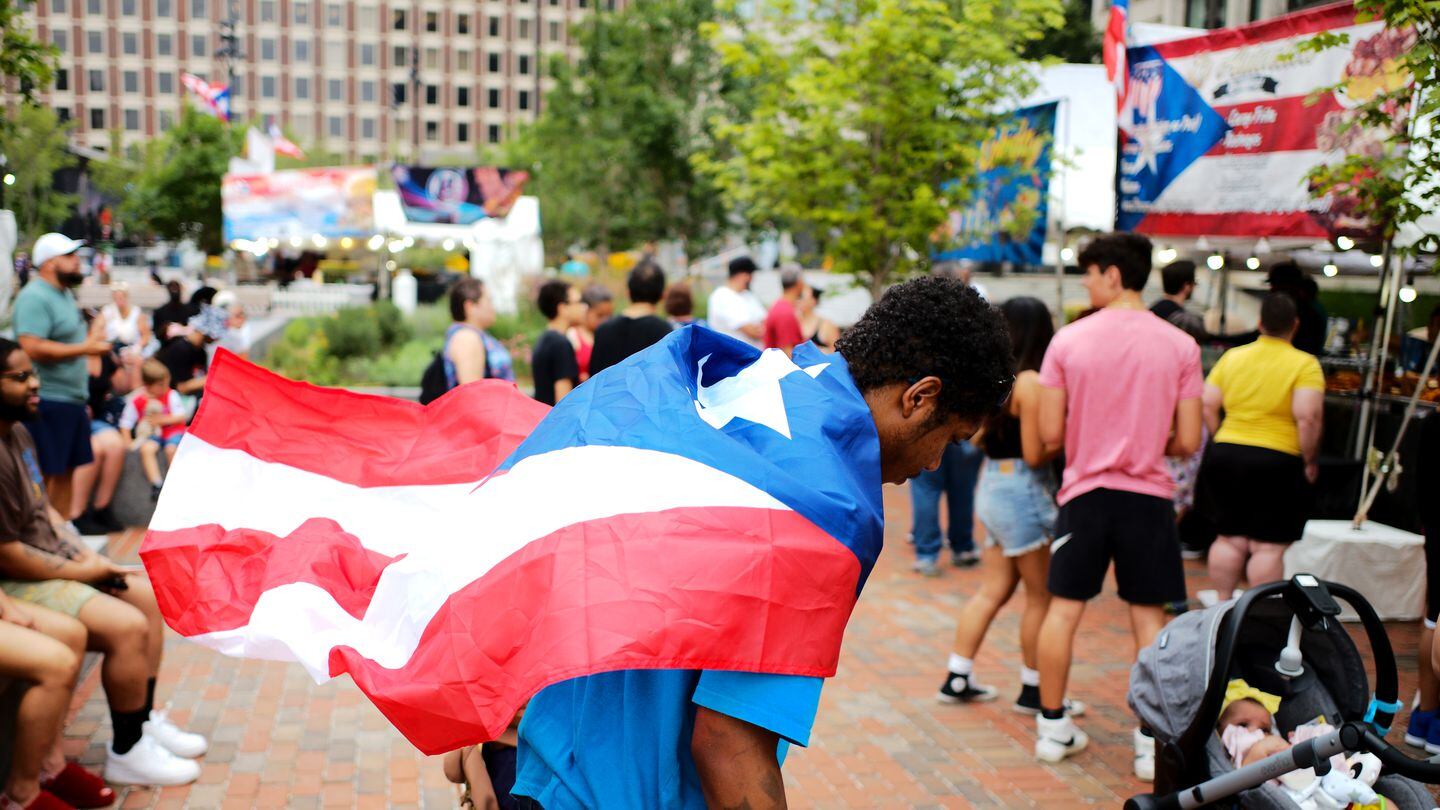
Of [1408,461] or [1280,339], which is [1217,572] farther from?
[1408,461]

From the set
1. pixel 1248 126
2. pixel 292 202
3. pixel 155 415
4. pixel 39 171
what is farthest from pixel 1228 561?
pixel 39 171

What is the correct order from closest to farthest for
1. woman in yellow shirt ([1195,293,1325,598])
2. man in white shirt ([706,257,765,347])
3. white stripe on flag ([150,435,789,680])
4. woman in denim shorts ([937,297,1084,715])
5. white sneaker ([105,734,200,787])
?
white stripe on flag ([150,435,789,680]) → white sneaker ([105,734,200,787]) → woman in denim shorts ([937,297,1084,715]) → woman in yellow shirt ([1195,293,1325,598]) → man in white shirt ([706,257,765,347])

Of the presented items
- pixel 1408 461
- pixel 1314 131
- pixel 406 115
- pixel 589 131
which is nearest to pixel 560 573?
pixel 1314 131

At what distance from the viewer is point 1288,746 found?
3994 millimetres

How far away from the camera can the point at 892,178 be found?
11.2m

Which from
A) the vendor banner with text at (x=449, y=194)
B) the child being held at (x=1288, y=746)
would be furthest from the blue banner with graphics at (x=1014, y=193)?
the vendor banner with text at (x=449, y=194)

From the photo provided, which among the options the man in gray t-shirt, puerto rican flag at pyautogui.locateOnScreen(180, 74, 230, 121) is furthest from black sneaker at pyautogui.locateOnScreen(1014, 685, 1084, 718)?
puerto rican flag at pyautogui.locateOnScreen(180, 74, 230, 121)

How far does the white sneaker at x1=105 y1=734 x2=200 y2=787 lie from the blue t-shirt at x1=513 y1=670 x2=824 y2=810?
11.8 ft

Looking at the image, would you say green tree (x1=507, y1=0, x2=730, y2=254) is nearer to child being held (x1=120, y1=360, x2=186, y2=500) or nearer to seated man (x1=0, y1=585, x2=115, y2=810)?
child being held (x1=120, y1=360, x2=186, y2=500)

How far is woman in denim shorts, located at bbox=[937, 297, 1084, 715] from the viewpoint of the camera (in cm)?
585

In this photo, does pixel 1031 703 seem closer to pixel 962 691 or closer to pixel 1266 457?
pixel 962 691

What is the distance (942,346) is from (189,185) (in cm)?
6269

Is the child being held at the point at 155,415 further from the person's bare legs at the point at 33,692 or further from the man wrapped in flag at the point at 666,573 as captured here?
the man wrapped in flag at the point at 666,573

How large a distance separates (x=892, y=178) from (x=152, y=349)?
29.6 ft
